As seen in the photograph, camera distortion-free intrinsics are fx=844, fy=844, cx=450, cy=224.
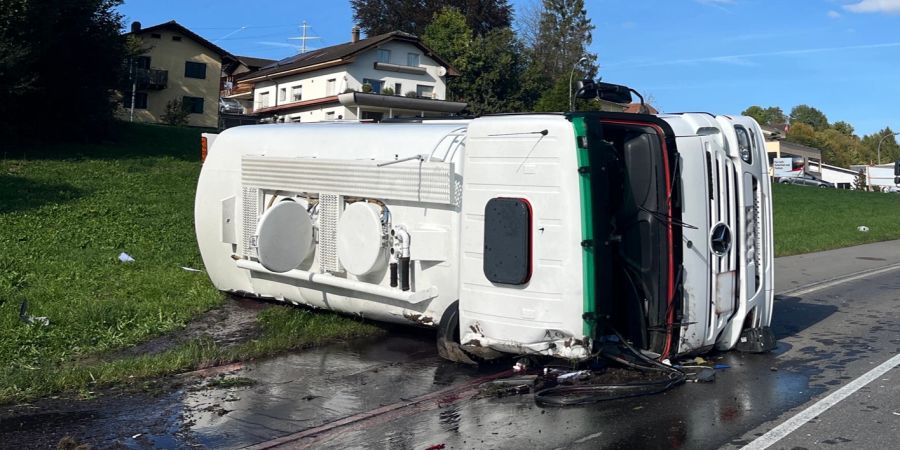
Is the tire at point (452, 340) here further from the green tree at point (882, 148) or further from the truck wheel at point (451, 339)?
the green tree at point (882, 148)

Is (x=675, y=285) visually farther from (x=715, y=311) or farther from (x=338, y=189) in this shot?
(x=338, y=189)

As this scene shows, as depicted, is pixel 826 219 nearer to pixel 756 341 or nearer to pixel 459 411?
pixel 756 341

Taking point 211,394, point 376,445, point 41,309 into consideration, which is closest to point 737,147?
point 376,445

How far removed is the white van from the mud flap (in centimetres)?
2

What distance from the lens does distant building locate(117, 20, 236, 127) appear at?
5806cm

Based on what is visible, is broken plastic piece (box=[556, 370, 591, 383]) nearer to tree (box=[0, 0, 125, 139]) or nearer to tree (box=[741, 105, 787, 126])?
tree (box=[0, 0, 125, 139])

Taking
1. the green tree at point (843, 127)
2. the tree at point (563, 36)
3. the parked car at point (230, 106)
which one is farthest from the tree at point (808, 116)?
the parked car at point (230, 106)

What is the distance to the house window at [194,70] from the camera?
194 feet

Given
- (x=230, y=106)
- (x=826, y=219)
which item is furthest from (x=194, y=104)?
(x=826, y=219)

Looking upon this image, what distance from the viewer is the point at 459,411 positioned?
6.04m

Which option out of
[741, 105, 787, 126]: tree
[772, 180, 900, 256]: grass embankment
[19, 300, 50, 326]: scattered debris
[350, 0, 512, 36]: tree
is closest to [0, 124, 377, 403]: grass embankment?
[19, 300, 50, 326]: scattered debris

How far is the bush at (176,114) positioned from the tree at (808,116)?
125054mm

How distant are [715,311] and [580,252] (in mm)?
1747

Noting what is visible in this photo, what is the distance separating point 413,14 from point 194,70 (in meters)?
17.6
